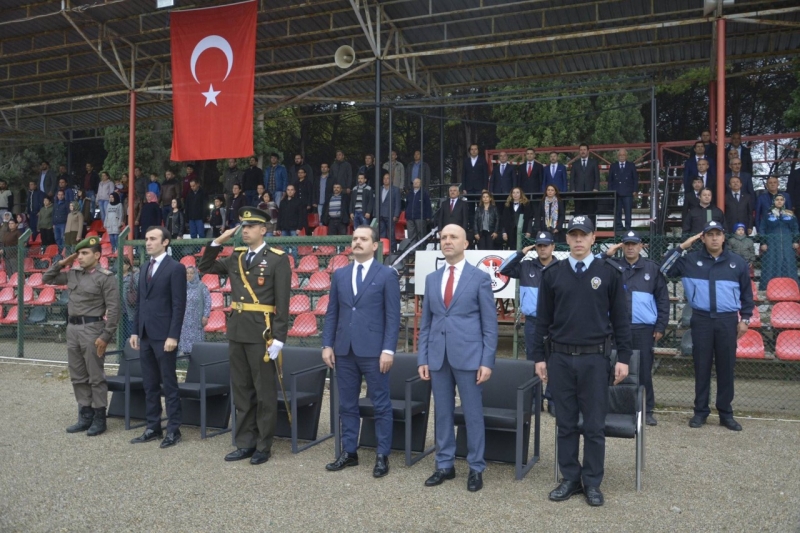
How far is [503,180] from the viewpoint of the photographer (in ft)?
42.7

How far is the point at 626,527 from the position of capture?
4.48m

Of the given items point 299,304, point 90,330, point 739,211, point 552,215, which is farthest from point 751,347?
point 90,330

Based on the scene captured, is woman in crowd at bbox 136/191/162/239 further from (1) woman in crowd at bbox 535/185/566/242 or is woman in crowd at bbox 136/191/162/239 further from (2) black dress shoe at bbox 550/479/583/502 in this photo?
(2) black dress shoe at bbox 550/479/583/502

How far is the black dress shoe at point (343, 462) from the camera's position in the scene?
227 inches

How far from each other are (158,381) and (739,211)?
26.9 ft

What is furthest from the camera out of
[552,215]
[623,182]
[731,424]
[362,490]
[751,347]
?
[623,182]

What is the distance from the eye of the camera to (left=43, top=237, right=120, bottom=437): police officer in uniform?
696cm

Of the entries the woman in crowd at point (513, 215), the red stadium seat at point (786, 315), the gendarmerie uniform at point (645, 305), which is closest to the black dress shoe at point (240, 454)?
the gendarmerie uniform at point (645, 305)

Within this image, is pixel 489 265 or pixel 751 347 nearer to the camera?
pixel 751 347

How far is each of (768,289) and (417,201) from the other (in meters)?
6.39

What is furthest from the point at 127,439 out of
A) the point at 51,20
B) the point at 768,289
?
the point at 51,20

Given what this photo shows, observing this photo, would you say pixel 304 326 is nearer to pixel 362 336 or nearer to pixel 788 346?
pixel 362 336

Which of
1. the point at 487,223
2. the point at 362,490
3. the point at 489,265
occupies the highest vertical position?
the point at 487,223

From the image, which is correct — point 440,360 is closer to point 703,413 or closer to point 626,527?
point 626,527
